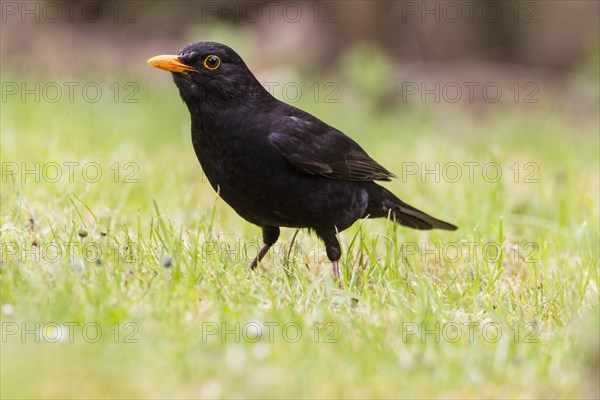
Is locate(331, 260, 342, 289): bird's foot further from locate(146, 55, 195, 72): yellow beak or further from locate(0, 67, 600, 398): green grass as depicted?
locate(146, 55, 195, 72): yellow beak

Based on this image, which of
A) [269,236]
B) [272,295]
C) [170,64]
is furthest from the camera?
[269,236]

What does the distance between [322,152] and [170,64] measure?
0.97m

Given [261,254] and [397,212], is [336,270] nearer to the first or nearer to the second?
[261,254]

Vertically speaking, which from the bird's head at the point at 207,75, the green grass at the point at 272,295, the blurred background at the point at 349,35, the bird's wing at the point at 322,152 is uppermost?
the blurred background at the point at 349,35

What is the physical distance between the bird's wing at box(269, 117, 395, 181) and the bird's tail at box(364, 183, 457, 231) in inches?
4.6

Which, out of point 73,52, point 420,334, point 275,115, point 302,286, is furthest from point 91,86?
point 420,334

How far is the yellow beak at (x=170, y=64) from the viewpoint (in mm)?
4742

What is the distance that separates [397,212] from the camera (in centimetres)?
562

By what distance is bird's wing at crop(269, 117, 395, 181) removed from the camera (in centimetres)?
470

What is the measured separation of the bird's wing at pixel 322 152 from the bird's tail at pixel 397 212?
12 cm

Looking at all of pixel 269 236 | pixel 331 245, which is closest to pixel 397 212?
pixel 331 245

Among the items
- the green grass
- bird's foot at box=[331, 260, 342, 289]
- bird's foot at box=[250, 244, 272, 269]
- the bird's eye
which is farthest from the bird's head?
bird's foot at box=[331, 260, 342, 289]

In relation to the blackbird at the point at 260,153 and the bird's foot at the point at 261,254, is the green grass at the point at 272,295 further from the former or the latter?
the blackbird at the point at 260,153

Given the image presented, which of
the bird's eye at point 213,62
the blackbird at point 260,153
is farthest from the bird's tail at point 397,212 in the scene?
the bird's eye at point 213,62
